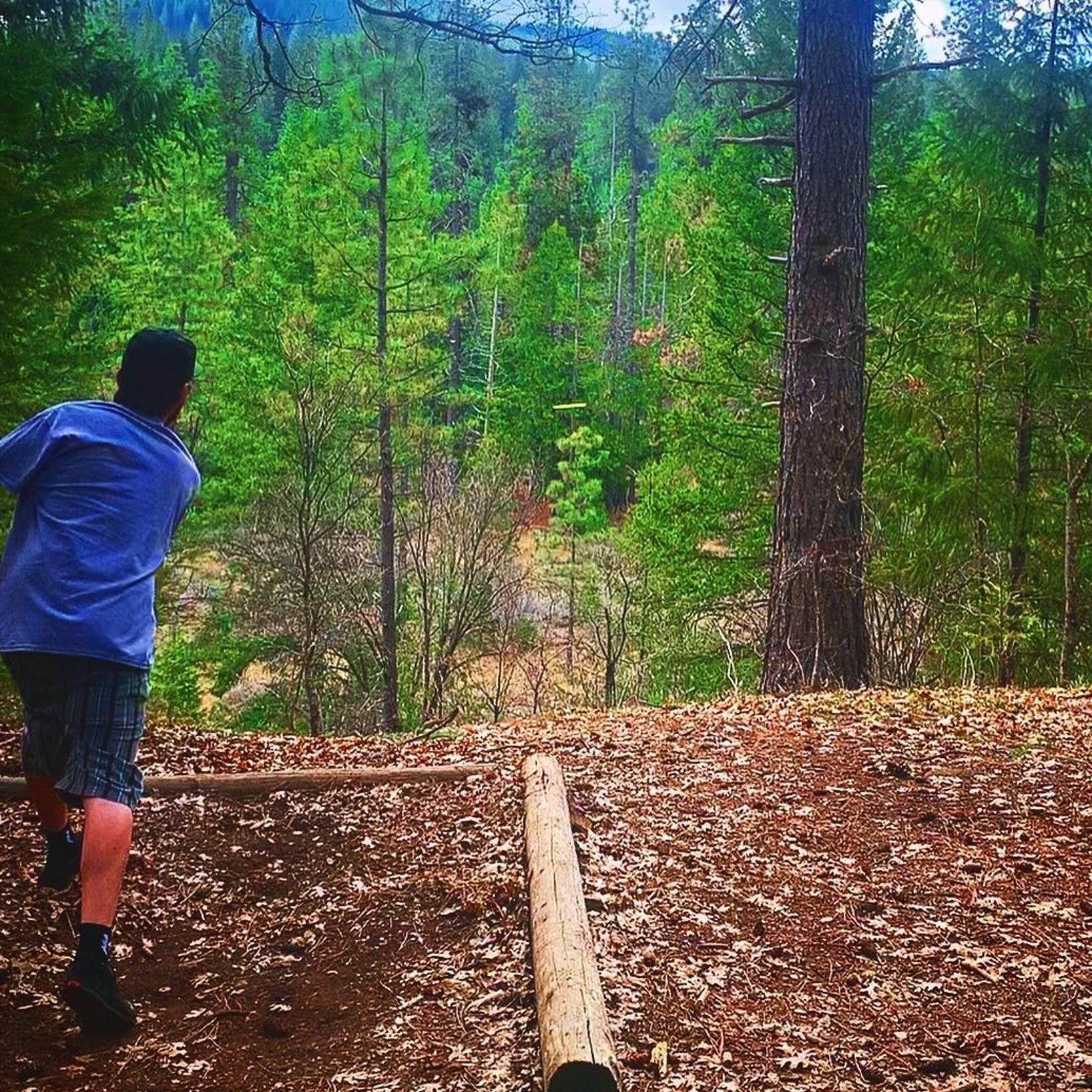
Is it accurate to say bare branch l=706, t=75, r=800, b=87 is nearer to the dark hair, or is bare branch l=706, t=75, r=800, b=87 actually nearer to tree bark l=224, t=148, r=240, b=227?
the dark hair

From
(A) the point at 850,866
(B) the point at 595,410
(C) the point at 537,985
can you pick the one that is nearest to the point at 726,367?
(A) the point at 850,866

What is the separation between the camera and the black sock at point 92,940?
9.26ft

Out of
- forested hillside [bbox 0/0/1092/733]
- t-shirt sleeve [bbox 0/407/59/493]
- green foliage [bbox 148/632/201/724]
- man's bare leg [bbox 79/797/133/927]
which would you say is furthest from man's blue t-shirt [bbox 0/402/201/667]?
green foliage [bbox 148/632/201/724]

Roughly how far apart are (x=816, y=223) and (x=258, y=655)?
44.3 feet

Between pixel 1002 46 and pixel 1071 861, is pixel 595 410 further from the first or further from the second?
pixel 1071 861

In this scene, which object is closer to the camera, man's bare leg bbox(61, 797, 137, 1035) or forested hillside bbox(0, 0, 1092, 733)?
man's bare leg bbox(61, 797, 137, 1035)

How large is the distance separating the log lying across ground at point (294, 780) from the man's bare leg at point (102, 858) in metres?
1.90

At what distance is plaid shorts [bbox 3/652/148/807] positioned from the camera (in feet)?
9.87

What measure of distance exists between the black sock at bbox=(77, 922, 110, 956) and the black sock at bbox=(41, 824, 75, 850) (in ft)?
3.04

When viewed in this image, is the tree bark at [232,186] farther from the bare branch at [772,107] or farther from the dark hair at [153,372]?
the dark hair at [153,372]

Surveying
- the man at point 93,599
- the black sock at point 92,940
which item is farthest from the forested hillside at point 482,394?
the black sock at point 92,940

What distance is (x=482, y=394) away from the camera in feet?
100

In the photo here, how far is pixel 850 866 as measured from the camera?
13.1ft

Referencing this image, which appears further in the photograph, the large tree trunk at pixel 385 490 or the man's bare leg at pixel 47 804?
the large tree trunk at pixel 385 490
